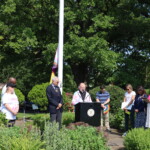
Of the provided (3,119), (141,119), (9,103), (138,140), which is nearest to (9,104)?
(9,103)

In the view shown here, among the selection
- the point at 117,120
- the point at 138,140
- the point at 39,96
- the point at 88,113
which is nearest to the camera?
the point at 138,140

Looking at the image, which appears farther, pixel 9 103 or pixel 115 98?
pixel 115 98

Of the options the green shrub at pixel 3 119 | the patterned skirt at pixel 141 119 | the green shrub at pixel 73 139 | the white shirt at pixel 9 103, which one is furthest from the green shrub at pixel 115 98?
the green shrub at pixel 73 139

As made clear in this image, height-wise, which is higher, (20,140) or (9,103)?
(9,103)

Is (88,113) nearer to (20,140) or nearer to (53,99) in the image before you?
(53,99)

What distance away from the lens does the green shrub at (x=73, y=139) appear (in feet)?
15.4

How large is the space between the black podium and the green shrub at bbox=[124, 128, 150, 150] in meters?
1.39

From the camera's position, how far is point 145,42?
64.4ft

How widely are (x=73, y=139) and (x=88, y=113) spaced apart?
237cm

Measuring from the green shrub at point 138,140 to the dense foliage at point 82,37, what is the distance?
9837mm

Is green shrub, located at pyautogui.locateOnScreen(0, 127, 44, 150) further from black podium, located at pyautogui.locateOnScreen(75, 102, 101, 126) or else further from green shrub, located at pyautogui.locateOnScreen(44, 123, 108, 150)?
black podium, located at pyautogui.locateOnScreen(75, 102, 101, 126)

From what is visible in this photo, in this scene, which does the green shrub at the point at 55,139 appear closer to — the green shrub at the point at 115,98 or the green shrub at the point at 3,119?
the green shrub at the point at 3,119

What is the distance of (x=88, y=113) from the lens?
24.4 feet

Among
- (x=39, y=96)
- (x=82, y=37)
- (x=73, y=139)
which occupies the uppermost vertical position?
(x=82, y=37)
